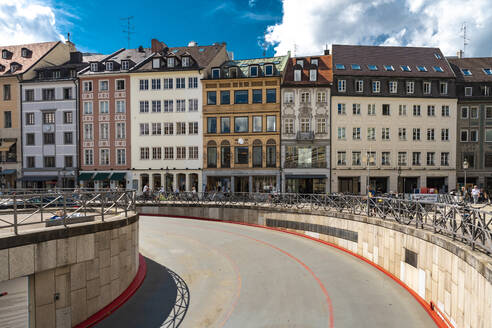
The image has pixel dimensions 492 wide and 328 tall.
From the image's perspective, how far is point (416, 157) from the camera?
32969 mm

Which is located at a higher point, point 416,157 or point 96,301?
point 416,157

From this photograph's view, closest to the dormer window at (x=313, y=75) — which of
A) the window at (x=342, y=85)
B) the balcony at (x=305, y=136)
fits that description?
the window at (x=342, y=85)

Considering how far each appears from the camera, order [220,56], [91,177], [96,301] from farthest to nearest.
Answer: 1. [220,56]
2. [91,177]
3. [96,301]

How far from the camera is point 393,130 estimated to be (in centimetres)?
3288

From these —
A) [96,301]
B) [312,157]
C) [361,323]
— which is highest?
[312,157]

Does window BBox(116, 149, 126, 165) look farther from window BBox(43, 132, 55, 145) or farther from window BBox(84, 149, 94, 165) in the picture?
window BBox(43, 132, 55, 145)

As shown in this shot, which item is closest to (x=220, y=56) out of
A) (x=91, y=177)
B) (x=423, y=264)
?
(x=91, y=177)

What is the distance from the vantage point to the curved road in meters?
8.88

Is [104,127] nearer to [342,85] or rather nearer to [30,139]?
[30,139]

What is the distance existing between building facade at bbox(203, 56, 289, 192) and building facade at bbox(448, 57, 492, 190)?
67.8 feet

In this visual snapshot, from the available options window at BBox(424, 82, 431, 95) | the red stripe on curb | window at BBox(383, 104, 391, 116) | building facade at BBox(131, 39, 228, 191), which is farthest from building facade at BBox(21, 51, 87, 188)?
window at BBox(424, 82, 431, 95)

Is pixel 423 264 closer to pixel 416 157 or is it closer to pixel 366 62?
pixel 416 157

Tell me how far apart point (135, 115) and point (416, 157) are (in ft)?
108

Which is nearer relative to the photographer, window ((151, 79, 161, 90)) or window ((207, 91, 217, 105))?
window ((207, 91, 217, 105))
